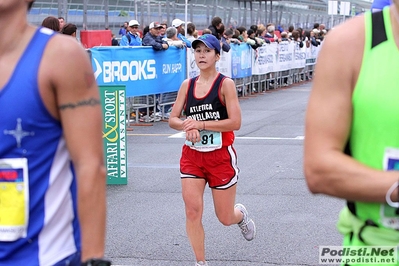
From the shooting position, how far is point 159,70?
52.7 ft

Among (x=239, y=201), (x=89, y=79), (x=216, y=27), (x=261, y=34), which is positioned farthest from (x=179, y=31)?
(x=89, y=79)

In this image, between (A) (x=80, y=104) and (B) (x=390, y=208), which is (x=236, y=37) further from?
(B) (x=390, y=208)

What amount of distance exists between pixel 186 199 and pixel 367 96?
151 inches

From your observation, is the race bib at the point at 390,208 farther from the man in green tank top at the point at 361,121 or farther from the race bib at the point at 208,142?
the race bib at the point at 208,142

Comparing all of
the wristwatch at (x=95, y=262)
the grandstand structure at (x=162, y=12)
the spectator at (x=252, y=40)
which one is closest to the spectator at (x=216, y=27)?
the grandstand structure at (x=162, y=12)

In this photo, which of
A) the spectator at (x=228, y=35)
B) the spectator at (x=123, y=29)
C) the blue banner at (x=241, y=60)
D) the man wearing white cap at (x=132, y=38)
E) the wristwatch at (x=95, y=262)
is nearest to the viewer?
the wristwatch at (x=95, y=262)

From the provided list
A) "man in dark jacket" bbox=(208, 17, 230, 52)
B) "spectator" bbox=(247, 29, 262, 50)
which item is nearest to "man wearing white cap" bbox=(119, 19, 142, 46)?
"man in dark jacket" bbox=(208, 17, 230, 52)

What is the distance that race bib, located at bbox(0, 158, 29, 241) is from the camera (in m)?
2.58

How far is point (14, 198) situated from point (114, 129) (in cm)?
726

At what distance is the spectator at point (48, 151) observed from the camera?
251 cm

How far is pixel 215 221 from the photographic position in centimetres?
773

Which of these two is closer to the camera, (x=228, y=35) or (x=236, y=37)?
(x=228, y=35)

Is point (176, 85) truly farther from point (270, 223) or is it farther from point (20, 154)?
point (20, 154)

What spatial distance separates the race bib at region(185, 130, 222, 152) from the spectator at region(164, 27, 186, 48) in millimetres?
10633
